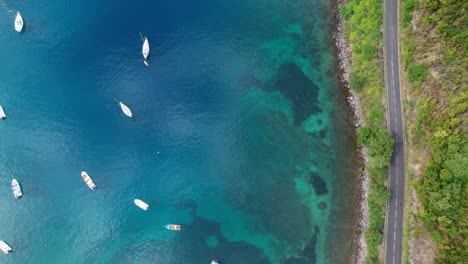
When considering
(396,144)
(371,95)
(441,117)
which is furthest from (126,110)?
(441,117)

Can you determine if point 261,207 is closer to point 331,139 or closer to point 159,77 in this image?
point 331,139

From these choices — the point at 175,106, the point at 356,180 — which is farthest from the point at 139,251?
the point at 356,180

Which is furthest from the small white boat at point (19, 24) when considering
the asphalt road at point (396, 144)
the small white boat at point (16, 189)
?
the asphalt road at point (396, 144)

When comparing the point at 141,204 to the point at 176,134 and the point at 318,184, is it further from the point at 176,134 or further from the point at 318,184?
the point at 318,184

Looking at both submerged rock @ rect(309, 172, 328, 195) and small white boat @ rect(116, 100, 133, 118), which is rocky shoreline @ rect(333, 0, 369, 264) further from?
small white boat @ rect(116, 100, 133, 118)

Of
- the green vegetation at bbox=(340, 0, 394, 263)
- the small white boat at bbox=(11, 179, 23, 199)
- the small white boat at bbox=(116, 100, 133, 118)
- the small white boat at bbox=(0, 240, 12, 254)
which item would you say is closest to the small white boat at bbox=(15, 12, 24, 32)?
the small white boat at bbox=(116, 100, 133, 118)

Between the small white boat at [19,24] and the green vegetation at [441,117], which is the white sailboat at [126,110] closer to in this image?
the small white boat at [19,24]
